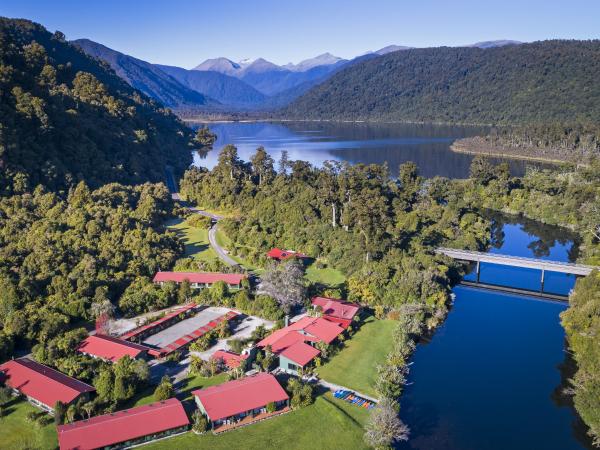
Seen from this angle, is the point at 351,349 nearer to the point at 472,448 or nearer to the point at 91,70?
the point at 472,448

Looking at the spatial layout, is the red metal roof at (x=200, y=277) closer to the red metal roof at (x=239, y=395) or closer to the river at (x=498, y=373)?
the red metal roof at (x=239, y=395)

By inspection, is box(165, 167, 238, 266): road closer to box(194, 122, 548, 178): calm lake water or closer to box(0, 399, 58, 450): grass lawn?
box(194, 122, 548, 178): calm lake water

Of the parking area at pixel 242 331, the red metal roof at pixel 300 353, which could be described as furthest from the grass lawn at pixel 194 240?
the red metal roof at pixel 300 353

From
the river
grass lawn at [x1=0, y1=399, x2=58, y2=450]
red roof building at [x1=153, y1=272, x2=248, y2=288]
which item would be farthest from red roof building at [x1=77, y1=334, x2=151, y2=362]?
the river

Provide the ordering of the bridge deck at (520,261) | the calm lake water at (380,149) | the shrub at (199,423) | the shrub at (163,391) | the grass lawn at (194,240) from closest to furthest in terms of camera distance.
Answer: the shrub at (199,423) < the shrub at (163,391) < the bridge deck at (520,261) < the grass lawn at (194,240) < the calm lake water at (380,149)

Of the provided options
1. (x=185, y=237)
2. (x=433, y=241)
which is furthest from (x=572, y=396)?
(x=185, y=237)

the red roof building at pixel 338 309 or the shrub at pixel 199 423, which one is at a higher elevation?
the red roof building at pixel 338 309

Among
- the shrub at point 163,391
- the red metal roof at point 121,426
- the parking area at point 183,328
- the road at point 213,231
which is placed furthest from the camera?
the road at point 213,231
